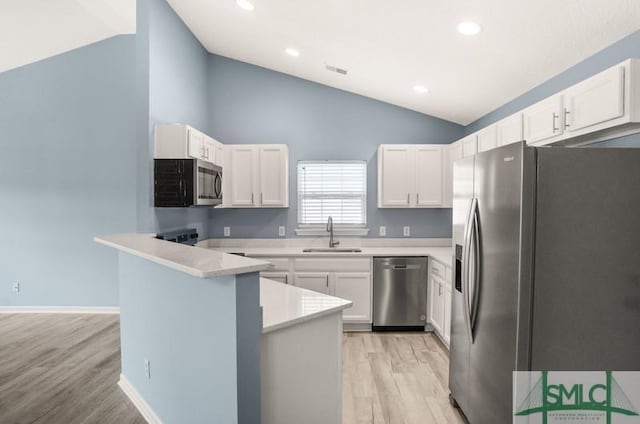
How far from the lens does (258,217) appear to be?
5.03 m

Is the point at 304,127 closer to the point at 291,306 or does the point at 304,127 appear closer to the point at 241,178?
the point at 241,178

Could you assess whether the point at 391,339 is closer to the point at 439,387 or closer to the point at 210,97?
the point at 439,387

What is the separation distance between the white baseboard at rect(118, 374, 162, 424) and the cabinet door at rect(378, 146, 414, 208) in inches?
125

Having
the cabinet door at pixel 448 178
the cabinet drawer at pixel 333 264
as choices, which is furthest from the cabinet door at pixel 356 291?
the cabinet door at pixel 448 178

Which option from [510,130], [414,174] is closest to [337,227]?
[414,174]

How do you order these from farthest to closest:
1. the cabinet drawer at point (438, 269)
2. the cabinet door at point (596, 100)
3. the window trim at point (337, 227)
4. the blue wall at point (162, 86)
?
the window trim at point (337, 227)
the cabinet drawer at point (438, 269)
the blue wall at point (162, 86)
the cabinet door at point (596, 100)

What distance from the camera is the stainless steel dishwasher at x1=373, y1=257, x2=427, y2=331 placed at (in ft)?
13.9

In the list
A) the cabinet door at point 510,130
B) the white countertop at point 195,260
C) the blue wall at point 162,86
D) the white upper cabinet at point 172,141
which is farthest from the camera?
the white upper cabinet at point 172,141

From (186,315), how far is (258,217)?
123 inches

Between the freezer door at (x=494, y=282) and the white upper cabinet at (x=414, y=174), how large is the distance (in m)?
2.23

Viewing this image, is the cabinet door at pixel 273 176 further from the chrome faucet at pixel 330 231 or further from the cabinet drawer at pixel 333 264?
the cabinet drawer at pixel 333 264

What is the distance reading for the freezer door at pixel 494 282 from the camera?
1.94 m

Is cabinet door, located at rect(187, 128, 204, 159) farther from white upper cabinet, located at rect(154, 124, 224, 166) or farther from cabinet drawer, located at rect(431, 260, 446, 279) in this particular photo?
cabinet drawer, located at rect(431, 260, 446, 279)

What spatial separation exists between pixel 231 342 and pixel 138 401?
1.58 m
